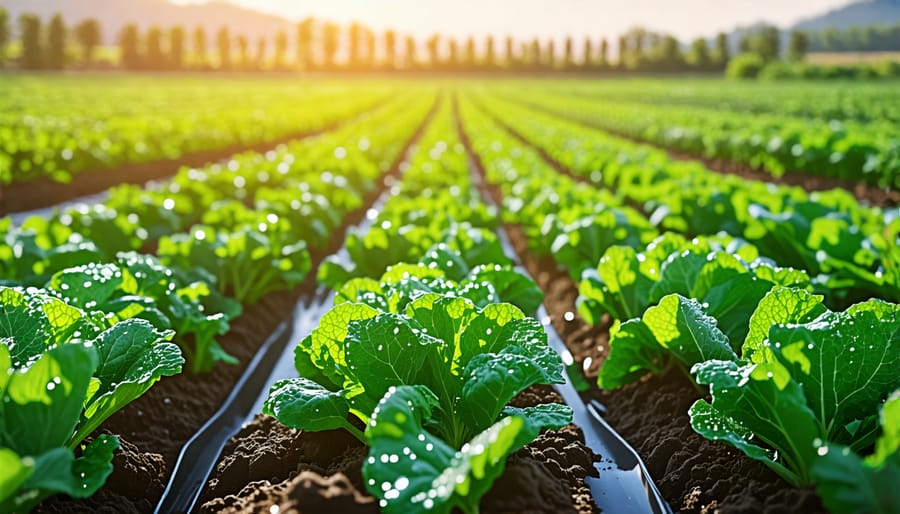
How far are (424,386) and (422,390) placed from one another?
0.06 feet

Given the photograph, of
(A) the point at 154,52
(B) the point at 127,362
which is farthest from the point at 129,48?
(B) the point at 127,362

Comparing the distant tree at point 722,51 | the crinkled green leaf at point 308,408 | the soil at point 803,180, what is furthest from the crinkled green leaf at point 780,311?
the distant tree at point 722,51

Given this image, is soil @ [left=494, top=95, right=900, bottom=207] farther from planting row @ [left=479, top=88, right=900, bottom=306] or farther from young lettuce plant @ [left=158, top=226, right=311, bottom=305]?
young lettuce plant @ [left=158, top=226, right=311, bottom=305]

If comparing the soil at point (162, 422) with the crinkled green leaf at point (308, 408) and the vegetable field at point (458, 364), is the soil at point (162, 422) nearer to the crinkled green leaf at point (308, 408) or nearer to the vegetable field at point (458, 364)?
Result: the vegetable field at point (458, 364)

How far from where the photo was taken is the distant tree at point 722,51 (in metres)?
86.8

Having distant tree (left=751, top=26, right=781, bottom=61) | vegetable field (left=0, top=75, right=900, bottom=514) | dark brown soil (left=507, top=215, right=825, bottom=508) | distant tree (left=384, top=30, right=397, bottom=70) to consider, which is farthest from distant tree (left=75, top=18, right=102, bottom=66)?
dark brown soil (left=507, top=215, right=825, bottom=508)

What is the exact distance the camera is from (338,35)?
13112 centimetres

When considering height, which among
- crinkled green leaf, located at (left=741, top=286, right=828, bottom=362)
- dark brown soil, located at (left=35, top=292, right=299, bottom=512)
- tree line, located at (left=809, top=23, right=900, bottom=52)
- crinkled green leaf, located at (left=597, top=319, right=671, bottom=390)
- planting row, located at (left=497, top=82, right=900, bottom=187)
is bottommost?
dark brown soil, located at (left=35, top=292, right=299, bottom=512)

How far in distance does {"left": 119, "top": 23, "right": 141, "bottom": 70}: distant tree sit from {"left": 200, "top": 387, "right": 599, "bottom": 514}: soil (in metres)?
105

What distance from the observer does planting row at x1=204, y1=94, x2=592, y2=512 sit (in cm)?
187

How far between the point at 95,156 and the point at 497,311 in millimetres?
10356

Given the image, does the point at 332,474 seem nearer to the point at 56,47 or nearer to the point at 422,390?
the point at 422,390

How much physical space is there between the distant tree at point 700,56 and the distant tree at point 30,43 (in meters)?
Result: 72.2

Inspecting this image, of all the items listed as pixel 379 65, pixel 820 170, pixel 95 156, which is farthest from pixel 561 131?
pixel 379 65
